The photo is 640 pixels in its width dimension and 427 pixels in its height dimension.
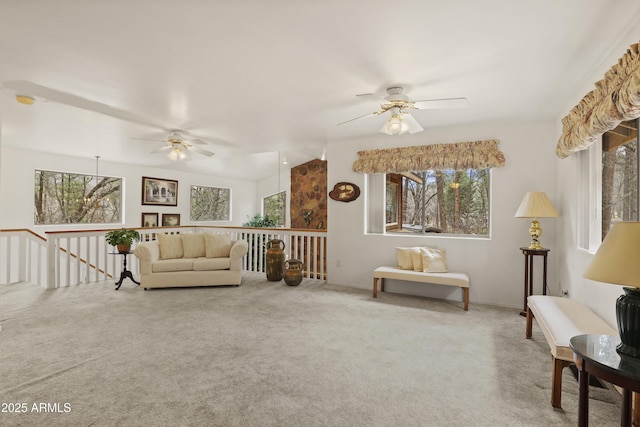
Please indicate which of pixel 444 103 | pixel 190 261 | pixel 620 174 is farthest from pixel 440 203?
pixel 190 261

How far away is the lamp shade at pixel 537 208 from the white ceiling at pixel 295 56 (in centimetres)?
102

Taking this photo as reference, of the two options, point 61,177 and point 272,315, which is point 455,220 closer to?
point 272,315

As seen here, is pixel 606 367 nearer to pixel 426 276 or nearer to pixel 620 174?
pixel 620 174

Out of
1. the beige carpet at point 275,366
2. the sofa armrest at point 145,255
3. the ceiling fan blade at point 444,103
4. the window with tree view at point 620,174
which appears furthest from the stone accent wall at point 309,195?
the window with tree view at point 620,174

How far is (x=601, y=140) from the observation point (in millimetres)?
2891

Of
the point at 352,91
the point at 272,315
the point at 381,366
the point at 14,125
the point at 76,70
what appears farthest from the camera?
the point at 14,125

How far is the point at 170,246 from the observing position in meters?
5.27

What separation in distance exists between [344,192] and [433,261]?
1.83 meters

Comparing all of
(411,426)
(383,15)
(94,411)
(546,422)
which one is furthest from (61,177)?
(546,422)

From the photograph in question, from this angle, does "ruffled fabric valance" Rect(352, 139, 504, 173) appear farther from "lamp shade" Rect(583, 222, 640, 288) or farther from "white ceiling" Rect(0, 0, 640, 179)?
"lamp shade" Rect(583, 222, 640, 288)

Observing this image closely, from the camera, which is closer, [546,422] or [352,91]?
[546,422]

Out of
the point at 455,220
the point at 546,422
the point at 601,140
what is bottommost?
the point at 546,422

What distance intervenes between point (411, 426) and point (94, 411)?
6.10 ft

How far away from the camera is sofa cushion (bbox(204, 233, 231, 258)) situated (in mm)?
5367
